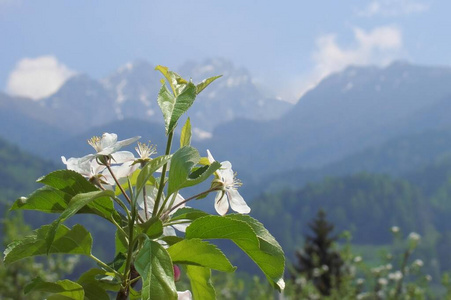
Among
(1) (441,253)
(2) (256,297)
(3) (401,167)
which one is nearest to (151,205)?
(2) (256,297)

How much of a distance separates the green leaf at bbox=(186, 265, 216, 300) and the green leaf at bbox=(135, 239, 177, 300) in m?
0.17

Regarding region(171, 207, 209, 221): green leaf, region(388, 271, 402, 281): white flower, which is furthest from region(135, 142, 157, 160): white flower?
region(388, 271, 402, 281): white flower

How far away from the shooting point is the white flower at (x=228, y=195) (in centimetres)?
106

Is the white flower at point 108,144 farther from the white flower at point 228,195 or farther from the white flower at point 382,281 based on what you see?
the white flower at point 382,281

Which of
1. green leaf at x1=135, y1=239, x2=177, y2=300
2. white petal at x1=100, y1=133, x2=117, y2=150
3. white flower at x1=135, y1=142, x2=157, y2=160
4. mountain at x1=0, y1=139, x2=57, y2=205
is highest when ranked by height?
mountain at x1=0, y1=139, x2=57, y2=205

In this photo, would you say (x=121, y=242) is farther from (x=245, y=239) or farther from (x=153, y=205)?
(x=245, y=239)

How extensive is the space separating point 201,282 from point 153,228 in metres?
0.13

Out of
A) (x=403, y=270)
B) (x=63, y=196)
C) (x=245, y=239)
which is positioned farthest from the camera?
(x=403, y=270)

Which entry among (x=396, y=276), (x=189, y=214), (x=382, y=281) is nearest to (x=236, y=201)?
(x=189, y=214)

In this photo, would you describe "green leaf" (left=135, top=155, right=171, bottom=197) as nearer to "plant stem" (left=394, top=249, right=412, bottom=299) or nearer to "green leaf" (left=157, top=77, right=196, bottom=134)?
"green leaf" (left=157, top=77, right=196, bottom=134)

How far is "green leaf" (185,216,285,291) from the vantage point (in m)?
0.82

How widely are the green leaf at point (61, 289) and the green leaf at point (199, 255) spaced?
0.61 feet

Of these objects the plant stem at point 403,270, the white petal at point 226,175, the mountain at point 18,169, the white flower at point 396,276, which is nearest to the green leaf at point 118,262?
the white petal at point 226,175

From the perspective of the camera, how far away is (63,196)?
36.5 inches
